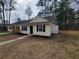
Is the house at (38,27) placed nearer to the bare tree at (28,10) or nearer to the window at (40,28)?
the window at (40,28)

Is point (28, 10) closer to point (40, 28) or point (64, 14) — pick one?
point (64, 14)

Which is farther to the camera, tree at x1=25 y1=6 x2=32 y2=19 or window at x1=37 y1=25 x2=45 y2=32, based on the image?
tree at x1=25 y1=6 x2=32 y2=19

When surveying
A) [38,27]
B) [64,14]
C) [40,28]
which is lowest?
[40,28]

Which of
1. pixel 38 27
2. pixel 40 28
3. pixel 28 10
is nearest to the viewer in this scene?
pixel 40 28

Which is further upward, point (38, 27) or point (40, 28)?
point (38, 27)

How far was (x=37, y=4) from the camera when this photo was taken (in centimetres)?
3809

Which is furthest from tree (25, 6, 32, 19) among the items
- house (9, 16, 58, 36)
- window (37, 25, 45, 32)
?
window (37, 25, 45, 32)

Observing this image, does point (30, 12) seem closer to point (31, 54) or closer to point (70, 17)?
point (70, 17)

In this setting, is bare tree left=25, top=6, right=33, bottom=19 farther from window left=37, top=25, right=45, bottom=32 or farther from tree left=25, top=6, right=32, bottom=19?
window left=37, top=25, right=45, bottom=32

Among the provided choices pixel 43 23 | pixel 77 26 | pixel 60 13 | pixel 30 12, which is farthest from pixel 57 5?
pixel 43 23

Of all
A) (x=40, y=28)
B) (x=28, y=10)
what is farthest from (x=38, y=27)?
(x=28, y=10)

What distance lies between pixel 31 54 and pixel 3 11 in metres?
28.6

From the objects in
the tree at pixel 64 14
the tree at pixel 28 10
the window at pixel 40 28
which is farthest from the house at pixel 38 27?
the tree at pixel 28 10

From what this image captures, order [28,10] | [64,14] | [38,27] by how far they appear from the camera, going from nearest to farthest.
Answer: [38,27] → [64,14] → [28,10]
